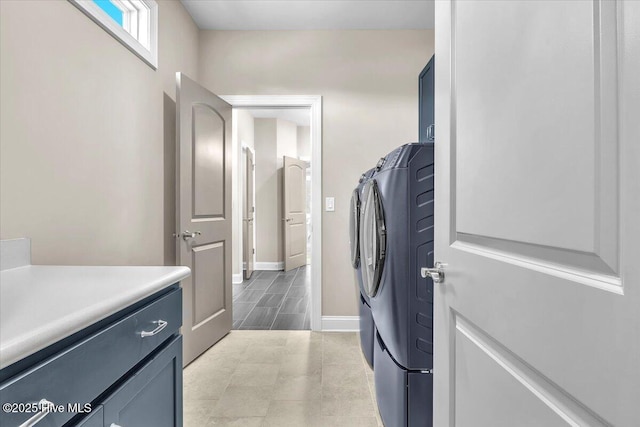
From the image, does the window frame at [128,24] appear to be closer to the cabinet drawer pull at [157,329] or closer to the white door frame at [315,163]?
the white door frame at [315,163]

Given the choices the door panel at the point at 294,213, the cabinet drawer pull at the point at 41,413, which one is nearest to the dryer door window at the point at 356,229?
the cabinet drawer pull at the point at 41,413

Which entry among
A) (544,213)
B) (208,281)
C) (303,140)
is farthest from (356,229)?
(303,140)

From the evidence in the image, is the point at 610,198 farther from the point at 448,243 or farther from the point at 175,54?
the point at 175,54

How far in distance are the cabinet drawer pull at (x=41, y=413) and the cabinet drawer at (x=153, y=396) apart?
159 mm

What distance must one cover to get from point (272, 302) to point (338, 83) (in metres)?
2.43

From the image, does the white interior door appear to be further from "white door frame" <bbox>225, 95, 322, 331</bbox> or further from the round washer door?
Result: "white door frame" <bbox>225, 95, 322, 331</bbox>

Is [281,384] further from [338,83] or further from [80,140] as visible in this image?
[338,83]

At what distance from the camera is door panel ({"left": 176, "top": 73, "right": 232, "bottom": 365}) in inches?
86.8

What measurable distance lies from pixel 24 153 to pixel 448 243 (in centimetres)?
149

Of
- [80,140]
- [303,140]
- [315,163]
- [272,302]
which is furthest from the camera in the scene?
→ [303,140]

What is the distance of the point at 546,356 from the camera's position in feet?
1.74

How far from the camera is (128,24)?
1996mm

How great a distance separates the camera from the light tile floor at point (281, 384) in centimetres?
167

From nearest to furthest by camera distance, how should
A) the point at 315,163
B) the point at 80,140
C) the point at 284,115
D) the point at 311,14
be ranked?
the point at 80,140 → the point at 311,14 → the point at 315,163 → the point at 284,115
